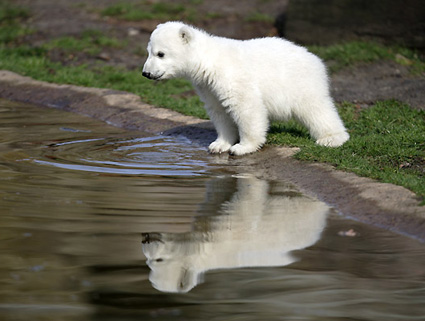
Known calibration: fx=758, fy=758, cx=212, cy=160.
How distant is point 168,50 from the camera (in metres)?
7.21

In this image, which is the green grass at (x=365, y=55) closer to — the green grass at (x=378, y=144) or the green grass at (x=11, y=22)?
the green grass at (x=378, y=144)

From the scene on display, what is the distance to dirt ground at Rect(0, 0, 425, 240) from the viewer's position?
5.65 m

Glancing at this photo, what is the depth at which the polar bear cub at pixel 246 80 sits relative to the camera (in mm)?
7266

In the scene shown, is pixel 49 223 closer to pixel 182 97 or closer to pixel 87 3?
pixel 182 97

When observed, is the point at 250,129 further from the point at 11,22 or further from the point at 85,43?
the point at 11,22

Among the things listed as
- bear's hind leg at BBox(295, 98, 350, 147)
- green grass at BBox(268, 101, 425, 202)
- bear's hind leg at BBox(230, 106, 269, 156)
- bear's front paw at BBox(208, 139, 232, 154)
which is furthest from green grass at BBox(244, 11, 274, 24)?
bear's hind leg at BBox(230, 106, 269, 156)

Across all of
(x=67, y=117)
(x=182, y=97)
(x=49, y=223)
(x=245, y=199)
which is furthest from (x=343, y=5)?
(x=49, y=223)

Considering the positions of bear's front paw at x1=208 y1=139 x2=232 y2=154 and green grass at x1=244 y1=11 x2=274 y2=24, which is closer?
bear's front paw at x1=208 y1=139 x2=232 y2=154

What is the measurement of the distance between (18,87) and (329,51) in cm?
510

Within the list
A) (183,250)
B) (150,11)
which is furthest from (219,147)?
(150,11)

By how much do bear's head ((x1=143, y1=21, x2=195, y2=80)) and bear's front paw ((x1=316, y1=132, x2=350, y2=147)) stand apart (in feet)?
5.13

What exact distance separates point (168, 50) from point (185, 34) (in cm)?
22

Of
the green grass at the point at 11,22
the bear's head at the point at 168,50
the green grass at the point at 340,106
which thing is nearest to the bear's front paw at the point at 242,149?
the green grass at the point at 340,106

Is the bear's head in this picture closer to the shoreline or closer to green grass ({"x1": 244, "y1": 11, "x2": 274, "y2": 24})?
the shoreline
